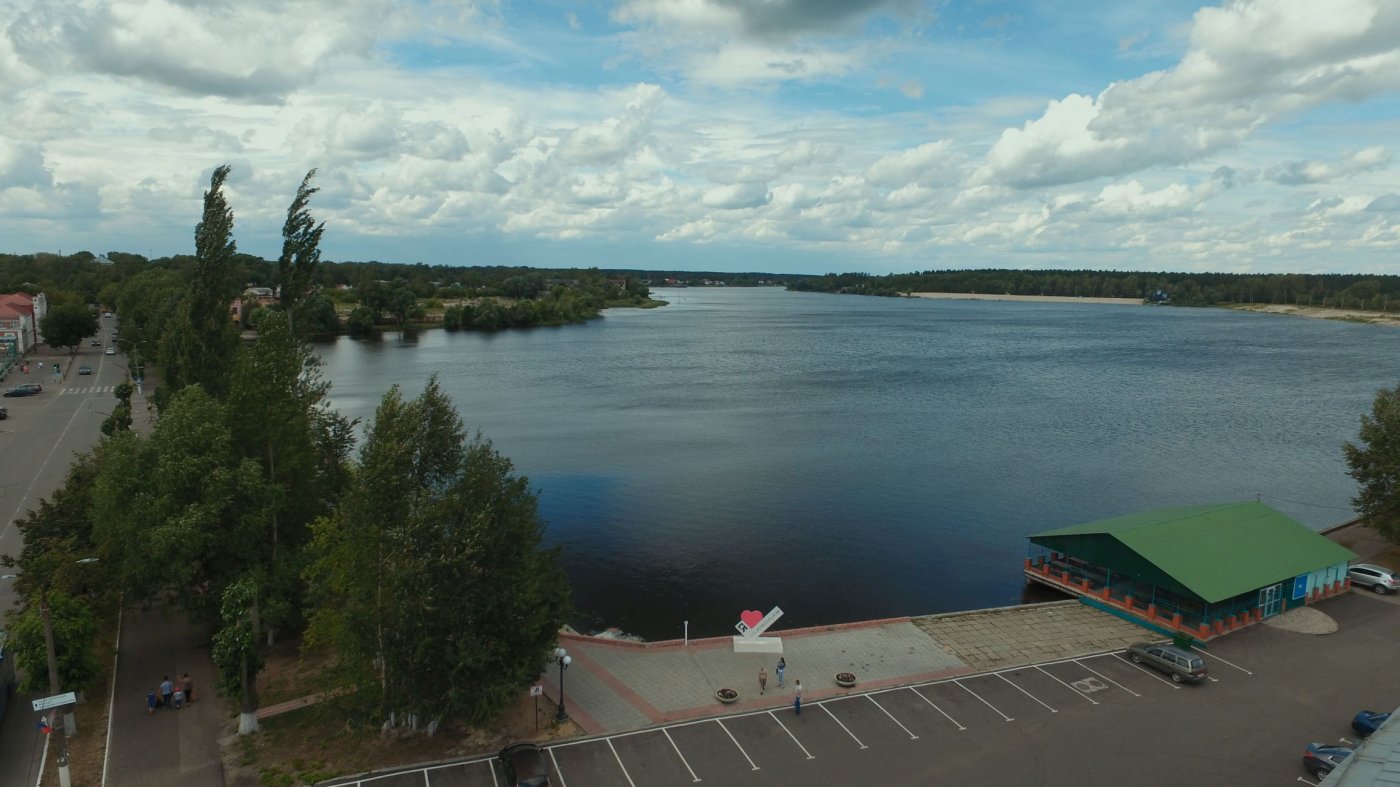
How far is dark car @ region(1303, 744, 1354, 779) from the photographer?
19750mm

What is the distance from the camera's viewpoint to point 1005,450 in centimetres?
6225

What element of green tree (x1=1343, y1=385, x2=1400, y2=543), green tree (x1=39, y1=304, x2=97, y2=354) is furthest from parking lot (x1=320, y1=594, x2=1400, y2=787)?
green tree (x1=39, y1=304, x2=97, y2=354)

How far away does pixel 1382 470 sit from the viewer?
124ft

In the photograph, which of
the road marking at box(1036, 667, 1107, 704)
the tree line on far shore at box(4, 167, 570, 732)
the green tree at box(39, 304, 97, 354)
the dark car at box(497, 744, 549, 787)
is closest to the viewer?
the dark car at box(497, 744, 549, 787)

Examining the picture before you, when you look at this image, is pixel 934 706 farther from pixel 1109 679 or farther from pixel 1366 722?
pixel 1366 722

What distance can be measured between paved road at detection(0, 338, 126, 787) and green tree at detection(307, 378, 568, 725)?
770 centimetres

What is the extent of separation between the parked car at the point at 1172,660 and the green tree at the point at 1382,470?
19075 mm

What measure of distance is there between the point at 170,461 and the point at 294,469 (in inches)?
151

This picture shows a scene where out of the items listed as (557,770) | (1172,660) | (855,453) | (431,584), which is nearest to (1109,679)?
(1172,660)

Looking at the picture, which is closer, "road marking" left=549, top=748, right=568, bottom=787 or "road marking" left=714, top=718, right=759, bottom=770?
"road marking" left=549, top=748, right=568, bottom=787

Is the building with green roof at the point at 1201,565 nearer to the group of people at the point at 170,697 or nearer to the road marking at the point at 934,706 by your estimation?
the road marking at the point at 934,706

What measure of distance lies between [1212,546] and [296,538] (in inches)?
1333

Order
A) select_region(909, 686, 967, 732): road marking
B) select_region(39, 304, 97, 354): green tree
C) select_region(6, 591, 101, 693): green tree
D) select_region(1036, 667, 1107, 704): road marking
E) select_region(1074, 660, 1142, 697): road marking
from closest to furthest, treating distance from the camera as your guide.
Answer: select_region(6, 591, 101, 693): green tree, select_region(909, 686, 967, 732): road marking, select_region(1036, 667, 1107, 704): road marking, select_region(1074, 660, 1142, 697): road marking, select_region(39, 304, 97, 354): green tree

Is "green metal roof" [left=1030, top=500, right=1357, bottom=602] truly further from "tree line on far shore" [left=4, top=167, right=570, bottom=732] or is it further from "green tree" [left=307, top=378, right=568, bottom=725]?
"green tree" [left=307, top=378, right=568, bottom=725]
